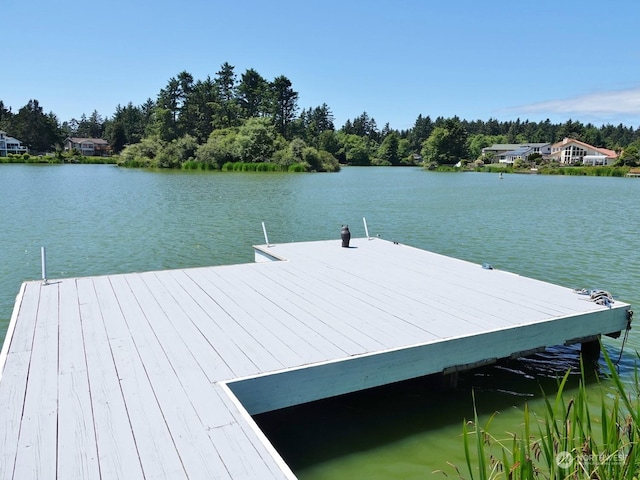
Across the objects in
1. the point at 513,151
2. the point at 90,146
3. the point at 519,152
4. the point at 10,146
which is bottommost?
the point at 10,146

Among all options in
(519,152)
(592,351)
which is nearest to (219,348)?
(592,351)

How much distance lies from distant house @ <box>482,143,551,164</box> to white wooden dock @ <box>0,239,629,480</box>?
87.8 m

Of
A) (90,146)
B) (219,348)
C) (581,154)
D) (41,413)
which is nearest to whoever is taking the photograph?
(41,413)

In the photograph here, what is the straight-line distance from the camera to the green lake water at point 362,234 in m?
4.09

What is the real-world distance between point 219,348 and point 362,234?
10.4 metres

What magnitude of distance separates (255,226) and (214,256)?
416 centimetres

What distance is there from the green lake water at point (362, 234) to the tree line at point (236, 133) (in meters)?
24.0

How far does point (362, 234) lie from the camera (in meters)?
14.2

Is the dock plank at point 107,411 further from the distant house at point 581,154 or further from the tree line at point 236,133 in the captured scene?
the distant house at point 581,154

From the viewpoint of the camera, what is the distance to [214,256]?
436 inches

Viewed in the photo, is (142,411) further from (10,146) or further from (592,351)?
(10,146)

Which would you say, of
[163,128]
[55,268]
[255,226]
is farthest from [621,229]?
[163,128]

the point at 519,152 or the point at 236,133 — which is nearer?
the point at 236,133

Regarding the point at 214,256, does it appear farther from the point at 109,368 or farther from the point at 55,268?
the point at 109,368
